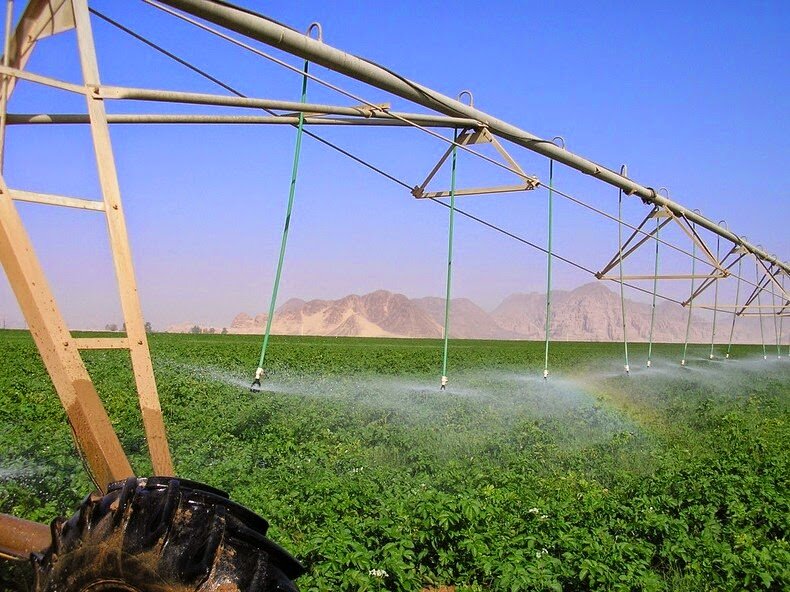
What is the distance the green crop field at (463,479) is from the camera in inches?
192

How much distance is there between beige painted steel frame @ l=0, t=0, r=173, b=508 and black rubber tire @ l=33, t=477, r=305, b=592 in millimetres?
555

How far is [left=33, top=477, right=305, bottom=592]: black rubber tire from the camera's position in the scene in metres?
2.06

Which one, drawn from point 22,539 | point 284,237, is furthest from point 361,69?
point 22,539

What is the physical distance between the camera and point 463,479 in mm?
7441

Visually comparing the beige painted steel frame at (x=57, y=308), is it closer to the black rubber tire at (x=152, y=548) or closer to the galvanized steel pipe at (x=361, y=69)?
the black rubber tire at (x=152, y=548)

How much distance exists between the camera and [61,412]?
10242mm

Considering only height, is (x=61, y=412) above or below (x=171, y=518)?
below

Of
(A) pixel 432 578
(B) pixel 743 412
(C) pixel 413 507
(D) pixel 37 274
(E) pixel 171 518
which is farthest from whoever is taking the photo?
(B) pixel 743 412

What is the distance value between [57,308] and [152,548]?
1.04m

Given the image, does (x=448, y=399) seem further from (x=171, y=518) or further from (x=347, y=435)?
(x=171, y=518)

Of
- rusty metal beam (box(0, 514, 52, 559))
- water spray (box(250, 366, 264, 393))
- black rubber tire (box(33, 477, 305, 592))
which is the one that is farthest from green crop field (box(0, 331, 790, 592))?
black rubber tire (box(33, 477, 305, 592))

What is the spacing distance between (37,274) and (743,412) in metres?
14.5

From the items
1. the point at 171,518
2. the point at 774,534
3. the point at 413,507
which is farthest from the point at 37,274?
the point at 774,534

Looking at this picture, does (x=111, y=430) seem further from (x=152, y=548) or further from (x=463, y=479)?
(x=463, y=479)
